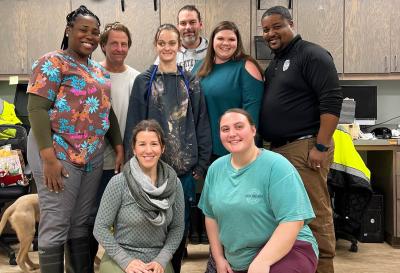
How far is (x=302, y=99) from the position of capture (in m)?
2.13

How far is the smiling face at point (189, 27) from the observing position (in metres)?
2.83

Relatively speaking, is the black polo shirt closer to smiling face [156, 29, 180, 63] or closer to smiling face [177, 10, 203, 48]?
smiling face [156, 29, 180, 63]

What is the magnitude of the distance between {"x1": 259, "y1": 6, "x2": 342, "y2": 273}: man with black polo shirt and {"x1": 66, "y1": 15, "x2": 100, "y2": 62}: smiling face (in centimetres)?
85

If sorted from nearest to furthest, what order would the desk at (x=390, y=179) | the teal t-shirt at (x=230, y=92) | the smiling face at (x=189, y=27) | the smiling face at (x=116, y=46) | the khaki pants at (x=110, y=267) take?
the khaki pants at (x=110, y=267)
the teal t-shirt at (x=230, y=92)
the smiling face at (x=116, y=46)
the smiling face at (x=189, y=27)
the desk at (x=390, y=179)

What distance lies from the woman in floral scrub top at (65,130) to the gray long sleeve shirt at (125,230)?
19cm

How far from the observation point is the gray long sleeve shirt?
1.90 metres

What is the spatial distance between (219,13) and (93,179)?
2377mm

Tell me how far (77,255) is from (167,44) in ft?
3.70

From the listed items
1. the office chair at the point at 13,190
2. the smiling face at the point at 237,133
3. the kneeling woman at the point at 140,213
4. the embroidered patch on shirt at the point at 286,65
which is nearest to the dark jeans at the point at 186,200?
the kneeling woman at the point at 140,213

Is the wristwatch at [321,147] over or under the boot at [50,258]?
over

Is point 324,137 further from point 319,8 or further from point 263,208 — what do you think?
point 319,8

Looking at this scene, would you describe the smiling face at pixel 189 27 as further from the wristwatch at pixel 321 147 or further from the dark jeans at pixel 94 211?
the wristwatch at pixel 321 147

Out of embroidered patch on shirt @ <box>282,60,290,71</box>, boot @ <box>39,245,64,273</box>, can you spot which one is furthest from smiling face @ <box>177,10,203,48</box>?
boot @ <box>39,245,64,273</box>

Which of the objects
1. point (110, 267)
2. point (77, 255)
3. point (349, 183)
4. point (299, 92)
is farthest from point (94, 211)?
point (349, 183)
